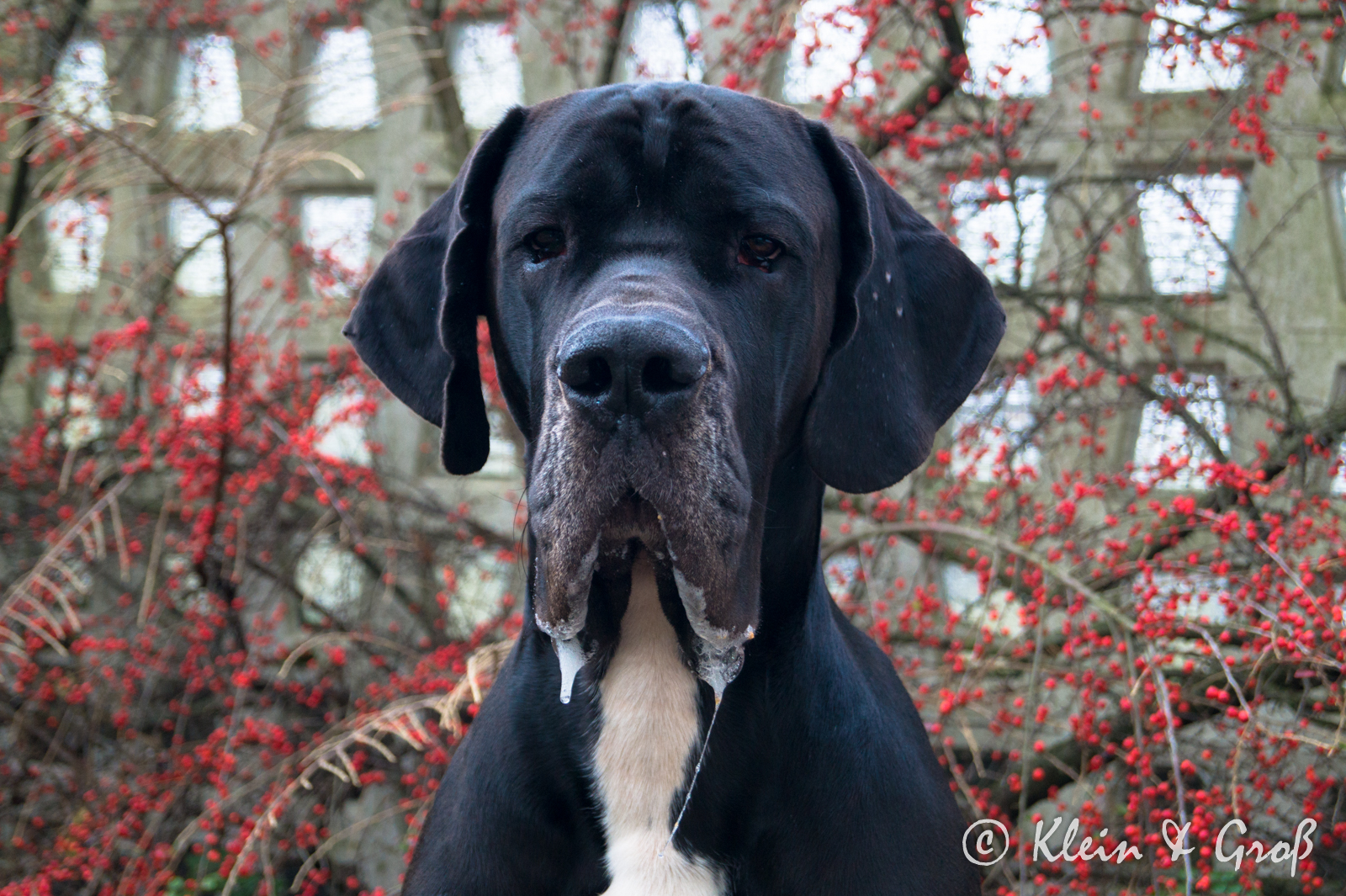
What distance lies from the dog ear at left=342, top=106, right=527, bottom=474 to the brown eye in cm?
50

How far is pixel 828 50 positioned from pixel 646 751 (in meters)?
2.63

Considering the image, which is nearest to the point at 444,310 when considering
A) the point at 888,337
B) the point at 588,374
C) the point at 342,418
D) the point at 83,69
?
the point at 588,374

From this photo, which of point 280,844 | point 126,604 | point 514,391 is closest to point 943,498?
point 514,391

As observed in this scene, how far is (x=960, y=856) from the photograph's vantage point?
1981 mm

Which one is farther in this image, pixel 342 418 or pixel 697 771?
pixel 342 418

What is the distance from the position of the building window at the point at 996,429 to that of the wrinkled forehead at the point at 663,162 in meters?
1.67

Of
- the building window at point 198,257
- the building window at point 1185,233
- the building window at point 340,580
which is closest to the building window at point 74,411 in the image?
the building window at point 198,257

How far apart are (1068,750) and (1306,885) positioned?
2.48 feet

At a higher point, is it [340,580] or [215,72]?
[215,72]

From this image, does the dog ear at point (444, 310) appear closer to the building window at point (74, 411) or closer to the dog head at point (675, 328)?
the dog head at point (675, 328)

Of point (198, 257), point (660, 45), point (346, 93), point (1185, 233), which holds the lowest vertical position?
point (198, 257)

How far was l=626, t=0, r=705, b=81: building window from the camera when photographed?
489 cm

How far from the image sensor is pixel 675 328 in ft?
4.87

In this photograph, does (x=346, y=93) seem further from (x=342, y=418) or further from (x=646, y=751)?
(x=646, y=751)
